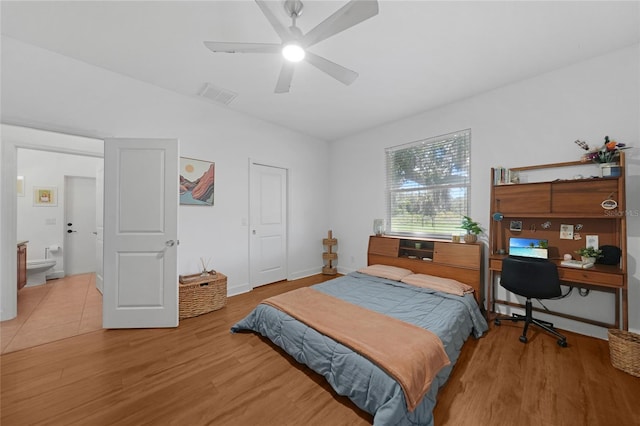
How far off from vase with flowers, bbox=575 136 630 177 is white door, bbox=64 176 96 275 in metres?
7.62

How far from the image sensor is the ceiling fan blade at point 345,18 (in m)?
1.44

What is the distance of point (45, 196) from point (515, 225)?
24.3 feet

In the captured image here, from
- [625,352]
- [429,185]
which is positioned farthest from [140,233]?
[625,352]

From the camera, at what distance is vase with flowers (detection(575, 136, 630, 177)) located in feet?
7.16

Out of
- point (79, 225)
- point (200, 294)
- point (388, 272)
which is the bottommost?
point (200, 294)

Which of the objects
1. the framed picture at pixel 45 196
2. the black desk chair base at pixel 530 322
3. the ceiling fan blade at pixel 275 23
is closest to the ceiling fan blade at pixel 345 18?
the ceiling fan blade at pixel 275 23

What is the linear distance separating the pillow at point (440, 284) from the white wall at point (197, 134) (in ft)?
7.49

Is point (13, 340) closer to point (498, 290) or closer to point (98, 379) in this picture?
point (98, 379)

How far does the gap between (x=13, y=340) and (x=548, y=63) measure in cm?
594

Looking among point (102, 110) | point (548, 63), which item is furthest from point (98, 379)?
point (548, 63)

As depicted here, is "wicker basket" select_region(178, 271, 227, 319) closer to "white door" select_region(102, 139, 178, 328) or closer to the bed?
"white door" select_region(102, 139, 178, 328)

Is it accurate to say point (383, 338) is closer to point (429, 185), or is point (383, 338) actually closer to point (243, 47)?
point (243, 47)

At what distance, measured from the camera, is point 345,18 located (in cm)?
157

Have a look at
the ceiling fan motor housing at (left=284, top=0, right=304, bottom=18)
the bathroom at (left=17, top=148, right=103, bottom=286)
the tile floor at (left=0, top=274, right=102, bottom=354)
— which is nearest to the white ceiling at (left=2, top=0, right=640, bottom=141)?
the ceiling fan motor housing at (left=284, top=0, right=304, bottom=18)
